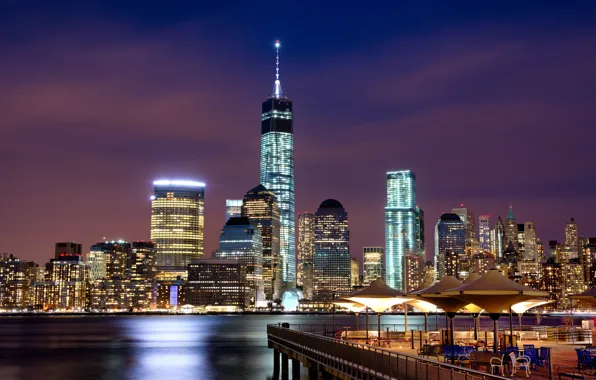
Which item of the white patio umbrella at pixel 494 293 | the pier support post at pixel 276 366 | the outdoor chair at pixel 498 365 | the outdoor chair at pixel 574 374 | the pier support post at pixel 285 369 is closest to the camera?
the outdoor chair at pixel 574 374

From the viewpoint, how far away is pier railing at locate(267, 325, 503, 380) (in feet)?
61.2

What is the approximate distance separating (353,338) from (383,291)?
13.2 ft

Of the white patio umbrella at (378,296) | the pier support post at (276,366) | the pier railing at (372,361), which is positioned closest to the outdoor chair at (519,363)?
the pier railing at (372,361)

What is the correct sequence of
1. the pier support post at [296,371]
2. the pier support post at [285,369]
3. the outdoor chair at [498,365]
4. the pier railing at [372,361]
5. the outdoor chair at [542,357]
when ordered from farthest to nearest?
the pier support post at [285,369] < the pier support post at [296,371] < the outdoor chair at [542,357] < the outdoor chair at [498,365] < the pier railing at [372,361]

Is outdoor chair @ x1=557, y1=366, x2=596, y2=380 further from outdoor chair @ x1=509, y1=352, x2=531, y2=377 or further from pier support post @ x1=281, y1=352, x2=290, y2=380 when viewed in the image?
pier support post @ x1=281, y1=352, x2=290, y2=380

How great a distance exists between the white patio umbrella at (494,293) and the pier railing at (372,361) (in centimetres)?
446

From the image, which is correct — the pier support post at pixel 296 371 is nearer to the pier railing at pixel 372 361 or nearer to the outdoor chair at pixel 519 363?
the pier railing at pixel 372 361

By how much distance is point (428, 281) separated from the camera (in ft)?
176

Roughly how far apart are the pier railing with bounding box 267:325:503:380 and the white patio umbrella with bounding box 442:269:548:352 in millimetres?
4462

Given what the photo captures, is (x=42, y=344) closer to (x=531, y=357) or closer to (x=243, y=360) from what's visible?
(x=243, y=360)

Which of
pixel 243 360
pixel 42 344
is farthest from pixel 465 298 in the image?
pixel 42 344

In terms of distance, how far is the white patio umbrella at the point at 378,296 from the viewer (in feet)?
136

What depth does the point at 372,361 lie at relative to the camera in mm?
25344

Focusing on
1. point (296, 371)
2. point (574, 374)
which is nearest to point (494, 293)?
point (574, 374)
